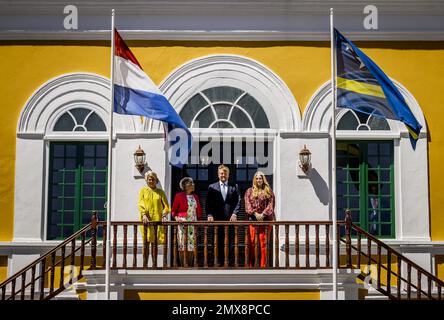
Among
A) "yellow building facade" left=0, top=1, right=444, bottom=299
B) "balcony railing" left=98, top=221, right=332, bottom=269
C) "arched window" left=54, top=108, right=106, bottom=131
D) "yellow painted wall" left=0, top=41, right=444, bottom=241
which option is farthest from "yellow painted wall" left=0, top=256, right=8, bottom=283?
"arched window" left=54, top=108, right=106, bottom=131

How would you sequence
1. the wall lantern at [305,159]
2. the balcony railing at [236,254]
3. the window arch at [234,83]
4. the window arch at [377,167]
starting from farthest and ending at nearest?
the window arch at [234,83], the window arch at [377,167], the wall lantern at [305,159], the balcony railing at [236,254]

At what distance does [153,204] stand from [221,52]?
3068mm

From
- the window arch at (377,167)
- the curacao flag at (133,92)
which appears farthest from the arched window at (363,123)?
the curacao flag at (133,92)

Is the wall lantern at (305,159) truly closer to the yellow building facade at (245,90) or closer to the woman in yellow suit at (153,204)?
the yellow building facade at (245,90)

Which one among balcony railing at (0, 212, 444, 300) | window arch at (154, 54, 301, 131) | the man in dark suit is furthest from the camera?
window arch at (154, 54, 301, 131)

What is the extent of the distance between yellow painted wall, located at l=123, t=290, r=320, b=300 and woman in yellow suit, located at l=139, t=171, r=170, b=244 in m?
0.86

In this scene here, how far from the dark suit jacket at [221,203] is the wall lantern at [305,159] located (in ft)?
4.35

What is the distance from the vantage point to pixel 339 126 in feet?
49.3

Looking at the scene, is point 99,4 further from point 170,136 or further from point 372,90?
point 372,90

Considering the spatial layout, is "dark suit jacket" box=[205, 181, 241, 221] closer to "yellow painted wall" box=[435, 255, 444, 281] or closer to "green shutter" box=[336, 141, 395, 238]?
"green shutter" box=[336, 141, 395, 238]

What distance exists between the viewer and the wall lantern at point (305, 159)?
47.9ft

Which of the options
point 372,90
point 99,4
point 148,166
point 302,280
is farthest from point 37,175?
point 372,90

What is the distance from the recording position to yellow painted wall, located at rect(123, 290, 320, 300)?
13.1 meters

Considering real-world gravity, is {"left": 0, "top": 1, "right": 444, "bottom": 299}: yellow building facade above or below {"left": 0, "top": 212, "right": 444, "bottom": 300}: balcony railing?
above
